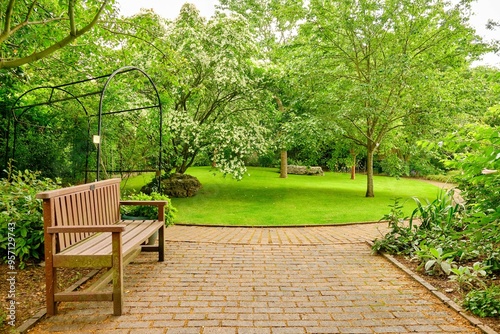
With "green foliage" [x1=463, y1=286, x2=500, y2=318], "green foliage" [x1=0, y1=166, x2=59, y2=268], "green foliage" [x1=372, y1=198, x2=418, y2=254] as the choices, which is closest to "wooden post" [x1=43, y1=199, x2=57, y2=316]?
"green foliage" [x1=0, y1=166, x2=59, y2=268]

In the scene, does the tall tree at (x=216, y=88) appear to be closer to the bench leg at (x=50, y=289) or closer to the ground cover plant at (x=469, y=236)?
the ground cover plant at (x=469, y=236)

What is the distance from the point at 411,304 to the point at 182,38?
11.1 meters

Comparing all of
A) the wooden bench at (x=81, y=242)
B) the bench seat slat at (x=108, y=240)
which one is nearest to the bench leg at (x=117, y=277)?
the wooden bench at (x=81, y=242)

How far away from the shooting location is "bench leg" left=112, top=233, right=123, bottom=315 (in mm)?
2984

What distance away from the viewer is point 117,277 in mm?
3037

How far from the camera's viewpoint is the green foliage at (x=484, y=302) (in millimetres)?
2986

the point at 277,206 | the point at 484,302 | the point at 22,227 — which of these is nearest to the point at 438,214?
the point at 484,302

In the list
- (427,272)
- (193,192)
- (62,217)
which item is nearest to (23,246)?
(62,217)

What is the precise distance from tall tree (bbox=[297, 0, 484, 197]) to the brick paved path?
25.0 feet

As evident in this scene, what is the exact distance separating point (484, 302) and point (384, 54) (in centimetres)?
1098

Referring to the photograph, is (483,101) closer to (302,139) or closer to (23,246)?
(302,139)

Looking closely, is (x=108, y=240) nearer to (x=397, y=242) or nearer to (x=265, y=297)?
(x=265, y=297)

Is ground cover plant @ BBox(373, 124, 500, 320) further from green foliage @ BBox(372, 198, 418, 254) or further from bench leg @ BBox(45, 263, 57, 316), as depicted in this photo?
bench leg @ BBox(45, 263, 57, 316)

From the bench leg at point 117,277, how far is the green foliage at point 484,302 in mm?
3255
